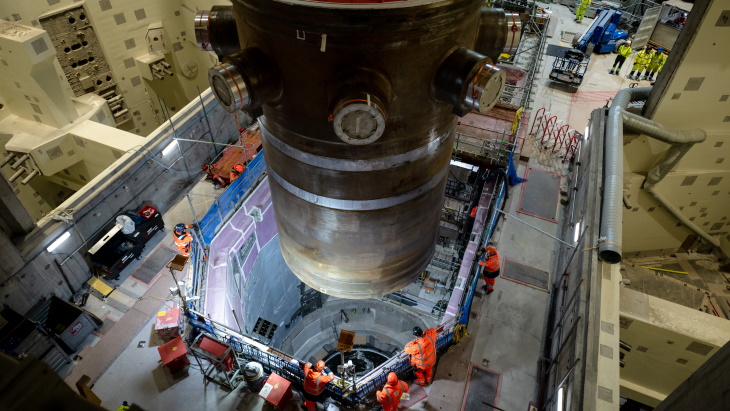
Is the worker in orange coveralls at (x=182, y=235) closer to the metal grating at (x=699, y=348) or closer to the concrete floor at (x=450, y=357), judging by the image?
the concrete floor at (x=450, y=357)

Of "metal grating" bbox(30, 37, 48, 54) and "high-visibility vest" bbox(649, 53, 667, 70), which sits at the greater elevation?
"metal grating" bbox(30, 37, 48, 54)


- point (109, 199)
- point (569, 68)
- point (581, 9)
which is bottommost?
point (569, 68)

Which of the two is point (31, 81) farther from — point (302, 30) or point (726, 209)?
point (726, 209)

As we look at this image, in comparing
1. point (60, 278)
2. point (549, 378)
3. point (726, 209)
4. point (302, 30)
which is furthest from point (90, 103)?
point (726, 209)

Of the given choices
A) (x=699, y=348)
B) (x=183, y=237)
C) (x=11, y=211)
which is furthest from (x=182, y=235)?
(x=699, y=348)

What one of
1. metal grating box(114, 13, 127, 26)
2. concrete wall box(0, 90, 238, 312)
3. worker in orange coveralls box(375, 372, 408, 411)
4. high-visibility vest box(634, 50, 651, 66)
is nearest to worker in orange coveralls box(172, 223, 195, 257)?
concrete wall box(0, 90, 238, 312)

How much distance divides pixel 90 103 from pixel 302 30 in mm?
17504

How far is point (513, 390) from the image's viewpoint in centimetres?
1025

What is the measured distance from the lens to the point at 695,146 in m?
15.4

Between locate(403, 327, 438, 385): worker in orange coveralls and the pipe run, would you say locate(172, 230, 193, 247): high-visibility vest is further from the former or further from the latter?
the pipe run

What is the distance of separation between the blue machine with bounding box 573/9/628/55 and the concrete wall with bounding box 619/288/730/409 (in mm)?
19177

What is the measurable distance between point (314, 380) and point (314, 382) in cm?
6

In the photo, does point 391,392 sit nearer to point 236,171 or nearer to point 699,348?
point 236,171

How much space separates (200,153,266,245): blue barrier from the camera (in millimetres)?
12391
